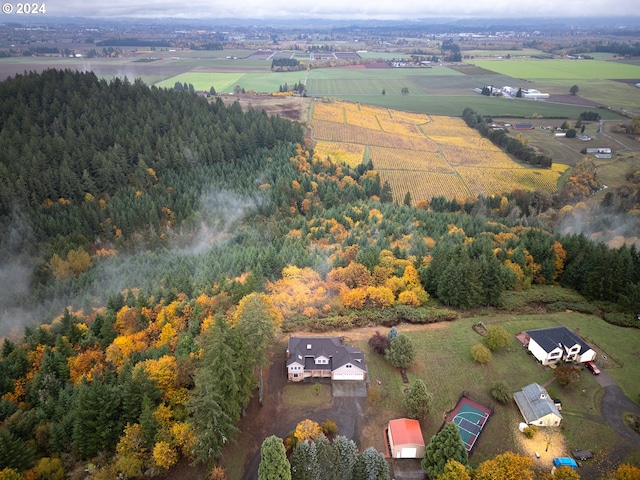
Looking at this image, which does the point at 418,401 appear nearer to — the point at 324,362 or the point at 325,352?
the point at 324,362

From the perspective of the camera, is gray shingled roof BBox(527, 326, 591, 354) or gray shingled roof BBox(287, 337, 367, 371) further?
gray shingled roof BBox(527, 326, 591, 354)

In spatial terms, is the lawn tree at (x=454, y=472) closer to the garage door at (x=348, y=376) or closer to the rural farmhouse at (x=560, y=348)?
the garage door at (x=348, y=376)

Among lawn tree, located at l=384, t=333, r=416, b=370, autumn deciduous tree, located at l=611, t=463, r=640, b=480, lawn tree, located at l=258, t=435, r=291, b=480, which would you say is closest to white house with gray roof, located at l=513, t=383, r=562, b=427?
autumn deciduous tree, located at l=611, t=463, r=640, b=480

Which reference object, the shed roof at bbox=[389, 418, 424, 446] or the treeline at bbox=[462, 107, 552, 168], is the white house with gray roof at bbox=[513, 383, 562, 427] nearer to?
the shed roof at bbox=[389, 418, 424, 446]

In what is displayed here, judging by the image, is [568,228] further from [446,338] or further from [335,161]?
[335,161]

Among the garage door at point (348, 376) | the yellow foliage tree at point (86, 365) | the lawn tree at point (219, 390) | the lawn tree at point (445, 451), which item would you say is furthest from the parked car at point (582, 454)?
the yellow foliage tree at point (86, 365)

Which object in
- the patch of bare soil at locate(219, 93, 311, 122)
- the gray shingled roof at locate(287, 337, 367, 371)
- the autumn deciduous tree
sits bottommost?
the gray shingled roof at locate(287, 337, 367, 371)
